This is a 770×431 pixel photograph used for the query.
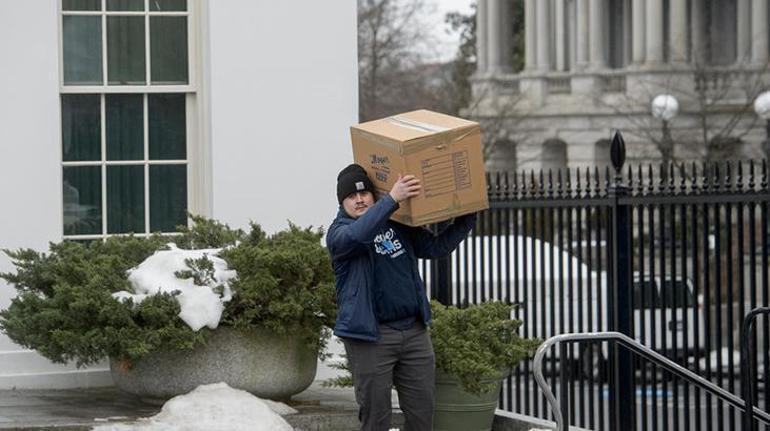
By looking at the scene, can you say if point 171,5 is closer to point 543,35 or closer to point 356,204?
point 356,204

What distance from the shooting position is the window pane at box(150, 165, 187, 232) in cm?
1228

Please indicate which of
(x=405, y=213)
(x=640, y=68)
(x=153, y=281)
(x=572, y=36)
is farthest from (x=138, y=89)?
(x=572, y=36)

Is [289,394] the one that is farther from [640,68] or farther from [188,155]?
[640,68]

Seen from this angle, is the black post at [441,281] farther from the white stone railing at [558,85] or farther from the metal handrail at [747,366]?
the white stone railing at [558,85]

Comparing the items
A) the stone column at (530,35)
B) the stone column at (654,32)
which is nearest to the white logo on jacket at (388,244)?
the stone column at (654,32)

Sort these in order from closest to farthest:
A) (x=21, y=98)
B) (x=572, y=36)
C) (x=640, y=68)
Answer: (x=21, y=98) < (x=640, y=68) < (x=572, y=36)

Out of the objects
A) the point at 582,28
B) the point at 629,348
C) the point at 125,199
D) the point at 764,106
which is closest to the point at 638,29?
the point at 582,28

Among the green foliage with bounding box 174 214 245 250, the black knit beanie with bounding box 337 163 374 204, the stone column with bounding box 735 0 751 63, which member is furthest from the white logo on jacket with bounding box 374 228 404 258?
the stone column with bounding box 735 0 751 63

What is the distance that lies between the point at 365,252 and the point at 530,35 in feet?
196

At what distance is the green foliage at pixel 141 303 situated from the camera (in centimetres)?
1006

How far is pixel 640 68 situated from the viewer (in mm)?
59594

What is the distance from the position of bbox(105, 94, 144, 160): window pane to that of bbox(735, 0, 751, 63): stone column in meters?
47.7

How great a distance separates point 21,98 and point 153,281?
2166 millimetres

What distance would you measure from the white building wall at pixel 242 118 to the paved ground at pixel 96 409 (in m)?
0.45
